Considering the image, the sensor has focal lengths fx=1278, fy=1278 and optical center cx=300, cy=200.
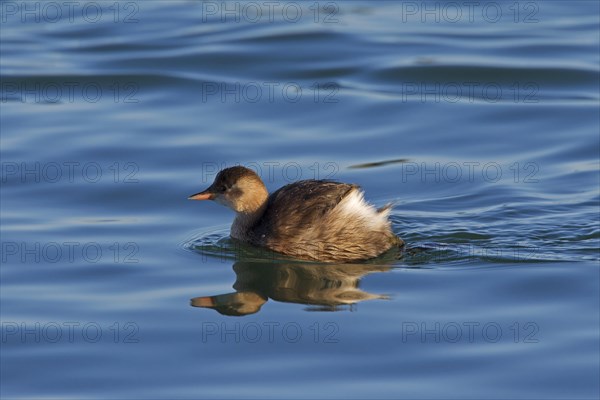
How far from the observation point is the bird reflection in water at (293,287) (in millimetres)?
8867

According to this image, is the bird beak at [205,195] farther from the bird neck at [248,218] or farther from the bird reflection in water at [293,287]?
the bird reflection in water at [293,287]

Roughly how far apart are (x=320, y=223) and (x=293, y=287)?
73cm

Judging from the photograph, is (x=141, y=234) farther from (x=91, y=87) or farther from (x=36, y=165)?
(x=91, y=87)

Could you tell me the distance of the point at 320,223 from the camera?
9828mm

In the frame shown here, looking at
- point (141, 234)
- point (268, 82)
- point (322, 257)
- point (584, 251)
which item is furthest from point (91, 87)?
point (584, 251)

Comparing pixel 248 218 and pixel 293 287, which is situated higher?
pixel 248 218

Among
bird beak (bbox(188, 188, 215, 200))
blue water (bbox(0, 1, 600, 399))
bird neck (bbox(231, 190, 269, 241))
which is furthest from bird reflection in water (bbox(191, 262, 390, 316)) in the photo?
bird beak (bbox(188, 188, 215, 200))

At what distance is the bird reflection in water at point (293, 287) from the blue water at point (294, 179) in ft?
0.09

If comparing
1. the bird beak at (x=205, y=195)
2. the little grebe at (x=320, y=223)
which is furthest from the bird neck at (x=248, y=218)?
the bird beak at (x=205, y=195)

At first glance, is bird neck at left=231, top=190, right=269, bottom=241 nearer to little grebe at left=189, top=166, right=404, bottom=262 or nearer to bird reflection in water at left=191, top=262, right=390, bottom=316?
little grebe at left=189, top=166, right=404, bottom=262

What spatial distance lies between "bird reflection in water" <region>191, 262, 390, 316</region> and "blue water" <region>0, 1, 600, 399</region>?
28 millimetres

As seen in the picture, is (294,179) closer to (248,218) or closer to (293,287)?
(248,218)

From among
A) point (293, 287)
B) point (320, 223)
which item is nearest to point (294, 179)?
point (320, 223)

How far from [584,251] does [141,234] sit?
11.6 ft
